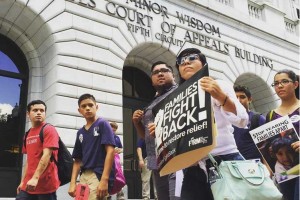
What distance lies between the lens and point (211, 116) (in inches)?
108

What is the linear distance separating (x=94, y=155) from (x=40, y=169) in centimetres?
74

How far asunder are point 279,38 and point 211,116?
1546cm

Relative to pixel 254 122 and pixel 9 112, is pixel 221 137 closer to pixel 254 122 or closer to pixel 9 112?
pixel 254 122

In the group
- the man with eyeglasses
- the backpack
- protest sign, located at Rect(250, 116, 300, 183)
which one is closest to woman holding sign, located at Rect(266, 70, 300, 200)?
protest sign, located at Rect(250, 116, 300, 183)

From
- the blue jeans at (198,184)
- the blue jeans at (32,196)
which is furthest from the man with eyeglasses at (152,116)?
the blue jeans at (32,196)

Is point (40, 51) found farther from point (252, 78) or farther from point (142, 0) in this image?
point (252, 78)

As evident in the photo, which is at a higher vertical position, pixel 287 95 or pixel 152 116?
pixel 287 95

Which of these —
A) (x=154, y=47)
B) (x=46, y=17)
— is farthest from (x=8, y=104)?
(x=154, y=47)

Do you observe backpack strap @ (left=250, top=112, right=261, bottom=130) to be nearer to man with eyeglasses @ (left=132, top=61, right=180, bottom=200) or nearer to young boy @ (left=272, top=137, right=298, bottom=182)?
young boy @ (left=272, top=137, right=298, bottom=182)

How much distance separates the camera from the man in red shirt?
15.8 ft

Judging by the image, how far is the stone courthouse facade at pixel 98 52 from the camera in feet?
32.9

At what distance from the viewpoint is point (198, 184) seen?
311cm

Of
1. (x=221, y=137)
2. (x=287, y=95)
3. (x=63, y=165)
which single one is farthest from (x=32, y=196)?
(x=287, y=95)

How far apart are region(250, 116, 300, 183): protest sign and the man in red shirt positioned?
9.25 feet
